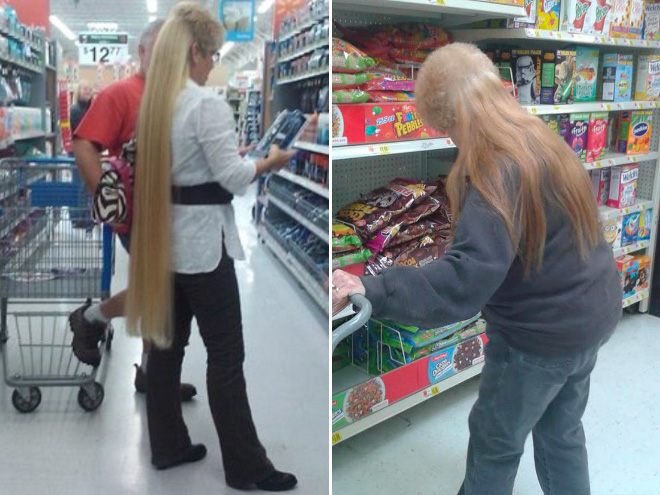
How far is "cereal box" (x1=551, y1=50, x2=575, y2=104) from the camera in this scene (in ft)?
9.61

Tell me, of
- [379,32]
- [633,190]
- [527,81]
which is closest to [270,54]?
[379,32]

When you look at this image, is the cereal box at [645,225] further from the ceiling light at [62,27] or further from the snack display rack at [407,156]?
the ceiling light at [62,27]

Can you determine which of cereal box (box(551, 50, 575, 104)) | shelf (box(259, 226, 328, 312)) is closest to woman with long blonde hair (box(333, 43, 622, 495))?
shelf (box(259, 226, 328, 312))

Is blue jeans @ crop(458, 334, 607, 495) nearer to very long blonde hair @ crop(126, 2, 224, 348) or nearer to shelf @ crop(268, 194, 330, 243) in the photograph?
very long blonde hair @ crop(126, 2, 224, 348)

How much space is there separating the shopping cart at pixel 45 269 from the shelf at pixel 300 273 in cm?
72

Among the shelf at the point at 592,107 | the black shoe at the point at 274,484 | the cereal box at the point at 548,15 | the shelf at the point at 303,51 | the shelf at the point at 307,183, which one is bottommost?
the black shoe at the point at 274,484

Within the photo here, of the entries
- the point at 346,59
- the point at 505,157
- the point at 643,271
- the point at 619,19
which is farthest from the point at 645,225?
the point at 505,157

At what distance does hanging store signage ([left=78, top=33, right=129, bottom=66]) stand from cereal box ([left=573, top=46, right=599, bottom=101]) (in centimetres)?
234

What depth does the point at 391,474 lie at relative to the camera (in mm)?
2305

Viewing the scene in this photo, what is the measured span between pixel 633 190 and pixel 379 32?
1.90 meters

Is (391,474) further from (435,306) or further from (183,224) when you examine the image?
(183,224)

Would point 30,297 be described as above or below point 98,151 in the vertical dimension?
below

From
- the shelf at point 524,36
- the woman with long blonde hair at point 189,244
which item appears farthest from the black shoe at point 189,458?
the shelf at point 524,36

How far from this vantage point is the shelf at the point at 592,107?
107 inches
